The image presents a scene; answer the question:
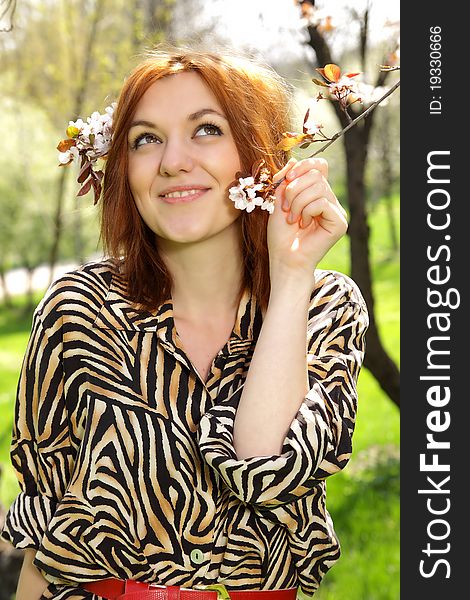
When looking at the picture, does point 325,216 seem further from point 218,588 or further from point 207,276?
point 218,588

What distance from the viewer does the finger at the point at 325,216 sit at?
6.48 feet

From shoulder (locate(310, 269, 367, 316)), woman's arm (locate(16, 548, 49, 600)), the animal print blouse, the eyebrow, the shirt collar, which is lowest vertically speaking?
woman's arm (locate(16, 548, 49, 600))

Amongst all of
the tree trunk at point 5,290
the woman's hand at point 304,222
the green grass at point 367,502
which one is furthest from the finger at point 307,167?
the tree trunk at point 5,290

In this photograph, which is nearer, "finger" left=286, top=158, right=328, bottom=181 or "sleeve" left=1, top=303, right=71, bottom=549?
"finger" left=286, top=158, right=328, bottom=181

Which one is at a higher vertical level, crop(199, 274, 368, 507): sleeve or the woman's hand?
the woman's hand

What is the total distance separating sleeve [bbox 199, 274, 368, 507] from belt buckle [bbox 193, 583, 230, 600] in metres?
0.23

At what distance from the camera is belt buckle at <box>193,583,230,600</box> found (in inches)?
78.7

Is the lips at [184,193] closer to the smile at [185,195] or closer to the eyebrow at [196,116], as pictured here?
the smile at [185,195]

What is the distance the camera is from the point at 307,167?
201 centimetres

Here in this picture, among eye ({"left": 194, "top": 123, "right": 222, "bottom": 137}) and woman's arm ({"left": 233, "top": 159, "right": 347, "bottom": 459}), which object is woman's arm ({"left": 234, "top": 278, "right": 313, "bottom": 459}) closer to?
Answer: woman's arm ({"left": 233, "top": 159, "right": 347, "bottom": 459})

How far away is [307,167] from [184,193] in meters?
0.27

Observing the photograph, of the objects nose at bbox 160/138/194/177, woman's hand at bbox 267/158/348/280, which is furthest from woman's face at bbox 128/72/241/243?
→ woman's hand at bbox 267/158/348/280

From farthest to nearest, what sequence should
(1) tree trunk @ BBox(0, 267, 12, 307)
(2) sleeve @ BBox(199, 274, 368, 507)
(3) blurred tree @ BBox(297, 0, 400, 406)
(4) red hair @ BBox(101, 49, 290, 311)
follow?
1. (1) tree trunk @ BBox(0, 267, 12, 307)
2. (3) blurred tree @ BBox(297, 0, 400, 406)
3. (4) red hair @ BBox(101, 49, 290, 311)
4. (2) sleeve @ BBox(199, 274, 368, 507)

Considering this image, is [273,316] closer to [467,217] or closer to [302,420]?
[302,420]
